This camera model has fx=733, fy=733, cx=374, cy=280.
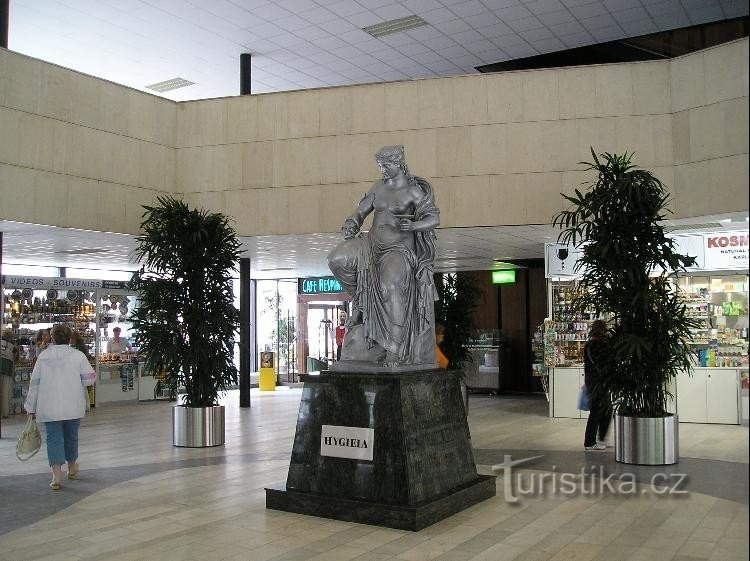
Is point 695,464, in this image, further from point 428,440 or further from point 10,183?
point 10,183

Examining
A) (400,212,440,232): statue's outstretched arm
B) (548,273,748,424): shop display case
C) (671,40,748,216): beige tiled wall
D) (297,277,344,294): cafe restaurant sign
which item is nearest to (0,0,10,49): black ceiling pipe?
(400,212,440,232): statue's outstretched arm

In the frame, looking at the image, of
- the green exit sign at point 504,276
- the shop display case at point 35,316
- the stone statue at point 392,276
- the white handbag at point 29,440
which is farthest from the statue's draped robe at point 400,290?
the green exit sign at point 504,276

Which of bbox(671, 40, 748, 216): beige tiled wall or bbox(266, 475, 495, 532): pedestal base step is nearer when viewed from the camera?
bbox(266, 475, 495, 532): pedestal base step

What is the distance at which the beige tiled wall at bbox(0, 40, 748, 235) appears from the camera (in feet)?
32.8

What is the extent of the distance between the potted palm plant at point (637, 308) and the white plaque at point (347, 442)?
3432 millimetres

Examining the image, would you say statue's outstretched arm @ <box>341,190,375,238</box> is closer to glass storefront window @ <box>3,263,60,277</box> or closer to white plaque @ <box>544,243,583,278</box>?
white plaque @ <box>544,243,583,278</box>

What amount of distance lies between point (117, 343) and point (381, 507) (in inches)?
464

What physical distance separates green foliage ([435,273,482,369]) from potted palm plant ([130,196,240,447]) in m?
4.62

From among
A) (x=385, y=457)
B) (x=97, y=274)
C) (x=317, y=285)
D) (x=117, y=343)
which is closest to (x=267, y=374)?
(x=317, y=285)

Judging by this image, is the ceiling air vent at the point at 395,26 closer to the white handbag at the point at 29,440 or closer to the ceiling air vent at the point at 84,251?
the ceiling air vent at the point at 84,251

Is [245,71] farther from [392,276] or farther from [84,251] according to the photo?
Answer: [392,276]

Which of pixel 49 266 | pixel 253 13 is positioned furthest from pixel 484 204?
pixel 49 266

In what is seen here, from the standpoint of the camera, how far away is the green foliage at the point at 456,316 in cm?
1276

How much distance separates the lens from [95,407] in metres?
14.6
